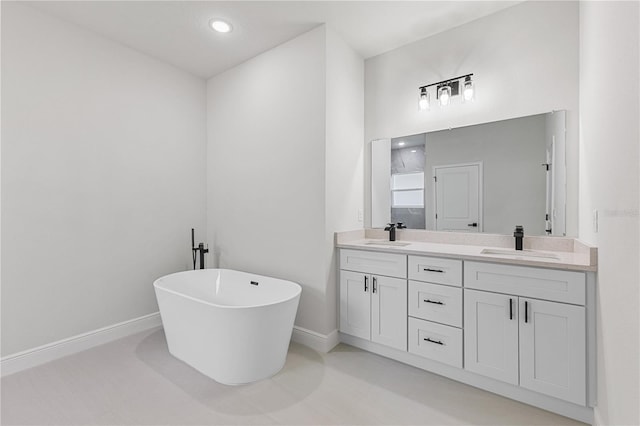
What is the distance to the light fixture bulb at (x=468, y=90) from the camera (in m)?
2.43

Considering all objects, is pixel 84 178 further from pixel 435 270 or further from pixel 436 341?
pixel 436 341

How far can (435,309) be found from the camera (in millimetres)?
2143

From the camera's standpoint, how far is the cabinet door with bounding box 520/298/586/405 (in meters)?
1.65

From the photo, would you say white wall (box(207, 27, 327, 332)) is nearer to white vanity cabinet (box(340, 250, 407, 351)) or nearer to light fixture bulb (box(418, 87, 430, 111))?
white vanity cabinet (box(340, 250, 407, 351))

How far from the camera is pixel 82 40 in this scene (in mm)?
2578

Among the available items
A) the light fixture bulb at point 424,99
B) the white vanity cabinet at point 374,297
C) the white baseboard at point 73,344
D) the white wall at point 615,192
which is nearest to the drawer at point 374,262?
the white vanity cabinet at point 374,297

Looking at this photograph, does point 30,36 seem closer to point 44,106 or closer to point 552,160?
point 44,106

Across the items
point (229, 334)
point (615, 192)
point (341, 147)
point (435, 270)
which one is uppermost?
point (341, 147)

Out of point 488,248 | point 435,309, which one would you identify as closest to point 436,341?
point 435,309

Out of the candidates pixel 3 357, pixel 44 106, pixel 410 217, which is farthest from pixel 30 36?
pixel 410 217

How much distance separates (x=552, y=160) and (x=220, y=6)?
2.79 meters

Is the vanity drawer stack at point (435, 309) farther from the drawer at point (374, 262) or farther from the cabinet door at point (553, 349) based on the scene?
the cabinet door at point (553, 349)

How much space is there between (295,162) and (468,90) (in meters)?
1.58

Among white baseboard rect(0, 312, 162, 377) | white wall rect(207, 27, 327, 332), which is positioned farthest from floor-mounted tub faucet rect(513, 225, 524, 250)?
white baseboard rect(0, 312, 162, 377)
